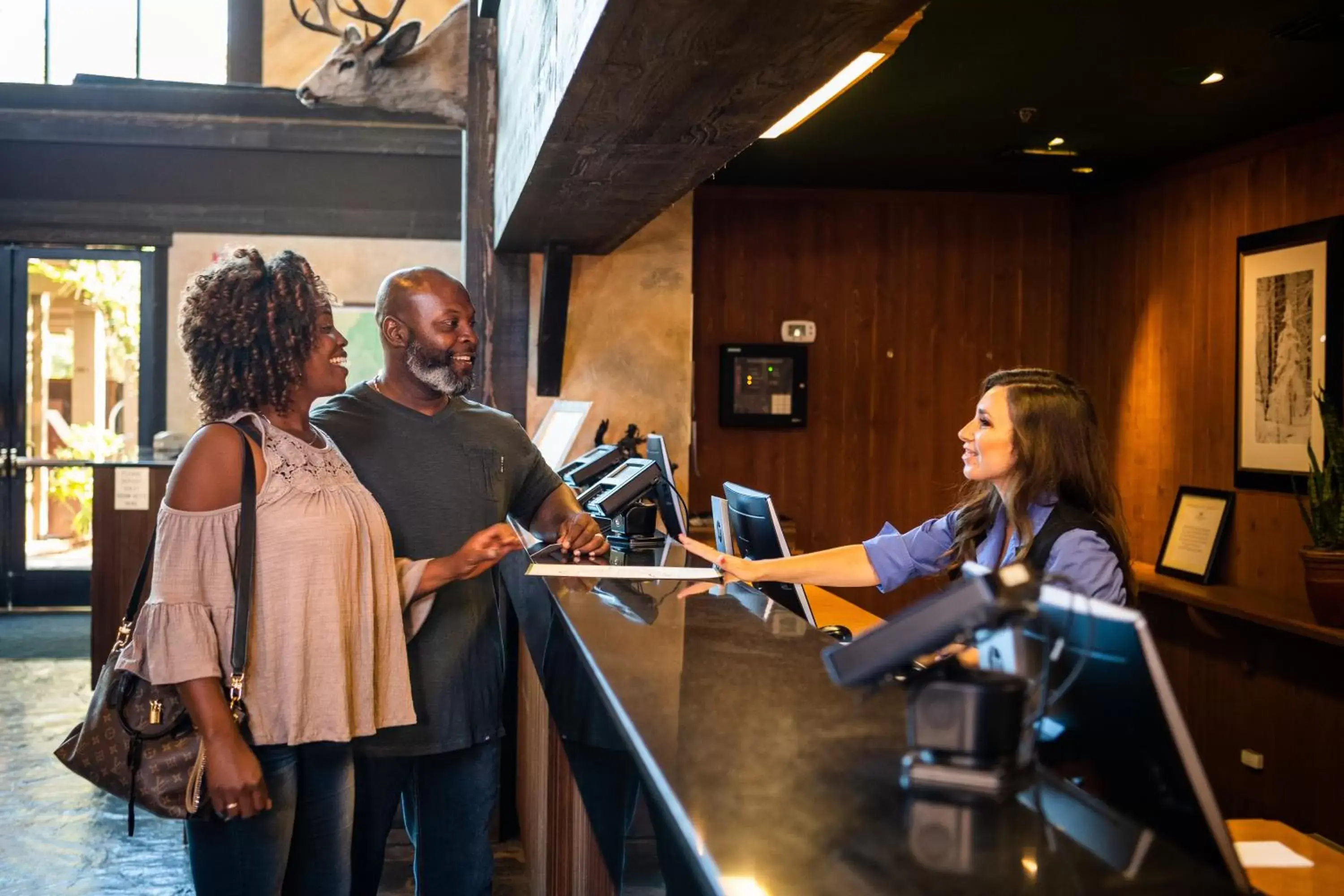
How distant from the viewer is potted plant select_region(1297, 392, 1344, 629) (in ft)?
13.1

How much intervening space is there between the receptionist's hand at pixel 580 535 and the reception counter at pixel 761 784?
0.27m

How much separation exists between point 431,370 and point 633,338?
207cm

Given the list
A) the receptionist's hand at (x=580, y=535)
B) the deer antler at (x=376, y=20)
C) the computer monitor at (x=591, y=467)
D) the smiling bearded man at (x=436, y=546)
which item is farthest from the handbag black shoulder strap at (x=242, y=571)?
the deer antler at (x=376, y=20)

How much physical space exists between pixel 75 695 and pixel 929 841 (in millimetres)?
5566

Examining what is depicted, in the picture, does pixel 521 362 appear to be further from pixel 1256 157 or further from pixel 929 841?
pixel 929 841

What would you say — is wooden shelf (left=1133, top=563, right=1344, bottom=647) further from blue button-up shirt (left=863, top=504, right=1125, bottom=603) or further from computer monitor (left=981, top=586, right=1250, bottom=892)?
computer monitor (left=981, top=586, right=1250, bottom=892)

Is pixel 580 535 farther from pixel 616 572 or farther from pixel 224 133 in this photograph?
pixel 224 133

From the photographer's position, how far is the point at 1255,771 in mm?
4504

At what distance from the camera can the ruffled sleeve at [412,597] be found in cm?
216

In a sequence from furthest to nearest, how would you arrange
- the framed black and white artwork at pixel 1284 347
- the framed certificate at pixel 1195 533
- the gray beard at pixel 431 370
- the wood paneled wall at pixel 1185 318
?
the framed certificate at pixel 1195 533
the wood paneled wall at pixel 1185 318
the framed black and white artwork at pixel 1284 347
the gray beard at pixel 431 370

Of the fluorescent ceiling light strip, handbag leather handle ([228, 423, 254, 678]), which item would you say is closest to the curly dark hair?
handbag leather handle ([228, 423, 254, 678])

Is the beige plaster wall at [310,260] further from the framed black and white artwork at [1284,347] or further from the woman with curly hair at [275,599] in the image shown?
the woman with curly hair at [275,599]

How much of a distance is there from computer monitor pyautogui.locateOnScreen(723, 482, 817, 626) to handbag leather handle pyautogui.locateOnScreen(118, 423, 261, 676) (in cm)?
127

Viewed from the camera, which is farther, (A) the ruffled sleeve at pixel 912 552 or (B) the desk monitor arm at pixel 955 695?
(A) the ruffled sleeve at pixel 912 552
